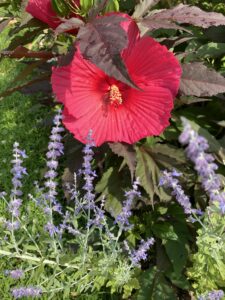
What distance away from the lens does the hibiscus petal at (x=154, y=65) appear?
4.08ft

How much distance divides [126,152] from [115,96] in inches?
6.7

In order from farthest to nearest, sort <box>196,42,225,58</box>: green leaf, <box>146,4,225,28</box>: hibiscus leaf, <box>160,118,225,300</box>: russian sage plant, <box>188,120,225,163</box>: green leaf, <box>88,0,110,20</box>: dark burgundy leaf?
1. <box>196,42,225,58</box>: green leaf
2. <box>188,120,225,163</box>: green leaf
3. <box>146,4,225,28</box>: hibiscus leaf
4. <box>88,0,110,20</box>: dark burgundy leaf
5. <box>160,118,225,300</box>: russian sage plant

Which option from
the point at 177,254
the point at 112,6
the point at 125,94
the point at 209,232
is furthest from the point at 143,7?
the point at 177,254

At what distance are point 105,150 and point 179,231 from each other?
437 mm

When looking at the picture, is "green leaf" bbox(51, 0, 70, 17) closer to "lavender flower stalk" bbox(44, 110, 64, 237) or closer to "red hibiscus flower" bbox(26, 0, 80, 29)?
"red hibiscus flower" bbox(26, 0, 80, 29)

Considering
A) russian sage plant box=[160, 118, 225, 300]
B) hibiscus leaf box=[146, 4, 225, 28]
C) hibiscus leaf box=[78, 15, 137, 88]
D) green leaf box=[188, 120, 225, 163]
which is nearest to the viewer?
russian sage plant box=[160, 118, 225, 300]

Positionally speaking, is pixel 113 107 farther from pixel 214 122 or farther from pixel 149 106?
pixel 214 122

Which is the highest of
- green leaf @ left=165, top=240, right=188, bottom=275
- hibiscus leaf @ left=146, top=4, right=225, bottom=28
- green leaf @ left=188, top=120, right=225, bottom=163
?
hibiscus leaf @ left=146, top=4, right=225, bottom=28

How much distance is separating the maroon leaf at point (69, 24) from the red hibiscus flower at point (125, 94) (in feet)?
0.28

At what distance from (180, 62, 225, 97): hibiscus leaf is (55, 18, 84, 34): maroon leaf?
0.38 meters

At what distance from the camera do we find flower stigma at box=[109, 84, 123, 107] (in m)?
1.34

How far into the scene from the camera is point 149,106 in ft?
4.30

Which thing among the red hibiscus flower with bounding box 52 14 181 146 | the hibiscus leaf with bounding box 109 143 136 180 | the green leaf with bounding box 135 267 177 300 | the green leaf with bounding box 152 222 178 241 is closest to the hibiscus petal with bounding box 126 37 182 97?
the red hibiscus flower with bounding box 52 14 181 146

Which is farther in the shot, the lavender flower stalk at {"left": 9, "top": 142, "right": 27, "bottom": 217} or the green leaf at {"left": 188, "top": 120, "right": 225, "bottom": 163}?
the green leaf at {"left": 188, "top": 120, "right": 225, "bottom": 163}
